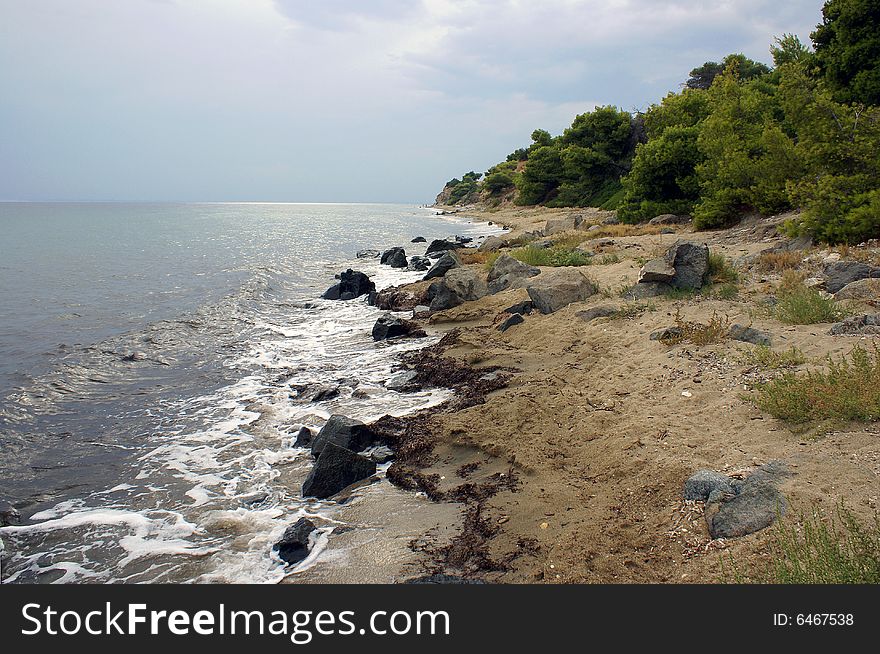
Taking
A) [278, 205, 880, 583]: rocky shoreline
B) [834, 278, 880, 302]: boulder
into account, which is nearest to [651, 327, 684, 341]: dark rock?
[278, 205, 880, 583]: rocky shoreline

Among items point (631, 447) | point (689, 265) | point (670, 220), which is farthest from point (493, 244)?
point (631, 447)

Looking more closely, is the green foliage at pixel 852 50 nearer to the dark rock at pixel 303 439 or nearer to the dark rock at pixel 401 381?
the dark rock at pixel 401 381

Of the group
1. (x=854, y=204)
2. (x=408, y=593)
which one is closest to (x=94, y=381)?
(x=408, y=593)

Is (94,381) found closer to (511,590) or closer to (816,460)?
(511,590)

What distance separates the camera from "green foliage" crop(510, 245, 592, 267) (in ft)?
58.6

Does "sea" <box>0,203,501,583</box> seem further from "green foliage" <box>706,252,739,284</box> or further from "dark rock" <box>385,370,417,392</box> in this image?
"green foliage" <box>706,252,739,284</box>

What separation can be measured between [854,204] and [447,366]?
11.0 metres

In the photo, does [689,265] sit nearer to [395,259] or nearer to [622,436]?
[622,436]

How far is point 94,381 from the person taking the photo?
12086mm

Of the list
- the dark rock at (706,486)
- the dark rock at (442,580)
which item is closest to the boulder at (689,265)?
the dark rock at (706,486)

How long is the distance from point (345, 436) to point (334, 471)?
0.83 metres

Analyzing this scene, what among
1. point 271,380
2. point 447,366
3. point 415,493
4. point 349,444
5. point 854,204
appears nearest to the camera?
point 415,493

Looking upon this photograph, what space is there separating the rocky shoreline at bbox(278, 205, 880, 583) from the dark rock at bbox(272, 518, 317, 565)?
3.93 feet

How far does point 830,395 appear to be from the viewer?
556cm
